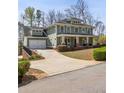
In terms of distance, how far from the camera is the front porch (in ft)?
10.4

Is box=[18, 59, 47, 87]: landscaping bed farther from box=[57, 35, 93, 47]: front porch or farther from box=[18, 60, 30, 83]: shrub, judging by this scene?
box=[57, 35, 93, 47]: front porch

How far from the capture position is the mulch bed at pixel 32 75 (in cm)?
308

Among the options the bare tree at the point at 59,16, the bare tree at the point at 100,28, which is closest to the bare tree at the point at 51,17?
the bare tree at the point at 59,16

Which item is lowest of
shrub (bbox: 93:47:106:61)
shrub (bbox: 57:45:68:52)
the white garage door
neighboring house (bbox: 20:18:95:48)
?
shrub (bbox: 93:47:106:61)

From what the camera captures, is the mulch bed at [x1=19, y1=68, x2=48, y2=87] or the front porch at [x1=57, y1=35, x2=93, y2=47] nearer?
the mulch bed at [x1=19, y1=68, x2=48, y2=87]

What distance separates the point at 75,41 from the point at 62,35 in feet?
0.44

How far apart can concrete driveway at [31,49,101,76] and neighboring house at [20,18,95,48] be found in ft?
0.26

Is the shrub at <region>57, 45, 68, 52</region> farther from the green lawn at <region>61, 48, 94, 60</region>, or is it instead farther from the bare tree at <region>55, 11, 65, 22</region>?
the bare tree at <region>55, 11, 65, 22</region>

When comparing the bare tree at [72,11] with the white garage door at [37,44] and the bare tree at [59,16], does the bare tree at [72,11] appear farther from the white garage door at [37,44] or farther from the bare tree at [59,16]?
the white garage door at [37,44]

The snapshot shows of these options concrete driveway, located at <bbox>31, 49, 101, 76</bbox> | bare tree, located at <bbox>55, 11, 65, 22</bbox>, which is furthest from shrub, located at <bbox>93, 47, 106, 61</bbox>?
bare tree, located at <bbox>55, 11, 65, 22</bbox>

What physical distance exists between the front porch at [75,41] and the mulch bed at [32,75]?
1.06ft

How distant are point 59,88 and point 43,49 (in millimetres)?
386

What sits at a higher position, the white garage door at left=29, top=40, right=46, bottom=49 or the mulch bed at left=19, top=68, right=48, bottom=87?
the white garage door at left=29, top=40, right=46, bottom=49
